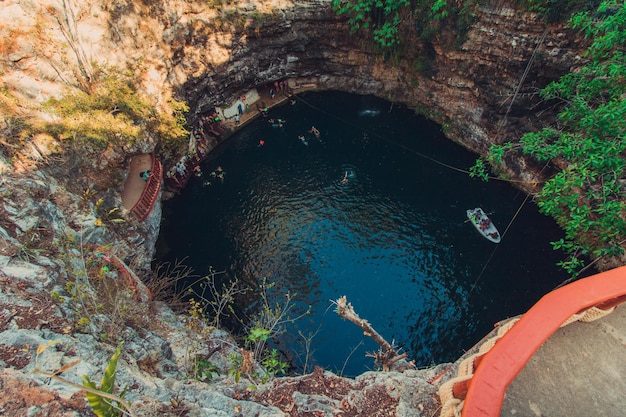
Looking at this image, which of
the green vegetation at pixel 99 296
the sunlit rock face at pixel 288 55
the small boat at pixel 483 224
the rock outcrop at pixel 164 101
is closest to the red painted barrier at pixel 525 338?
the rock outcrop at pixel 164 101

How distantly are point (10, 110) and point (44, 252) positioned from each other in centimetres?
636

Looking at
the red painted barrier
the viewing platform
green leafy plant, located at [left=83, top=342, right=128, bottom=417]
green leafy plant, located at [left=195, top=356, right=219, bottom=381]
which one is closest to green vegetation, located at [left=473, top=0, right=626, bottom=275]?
the viewing platform

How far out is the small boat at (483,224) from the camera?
738 inches

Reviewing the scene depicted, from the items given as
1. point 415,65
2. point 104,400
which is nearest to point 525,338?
point 104,400

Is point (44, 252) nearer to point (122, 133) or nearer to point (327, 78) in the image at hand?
point (122, 133)

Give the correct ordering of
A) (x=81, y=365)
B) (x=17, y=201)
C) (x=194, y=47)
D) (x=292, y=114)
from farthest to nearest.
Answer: (x=292, y=114)
(x=194, y=47)
(x=17, y=201)
(x=81, y=365)

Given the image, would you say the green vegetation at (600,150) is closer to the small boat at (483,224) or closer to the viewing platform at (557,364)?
the small boat at (483,224)

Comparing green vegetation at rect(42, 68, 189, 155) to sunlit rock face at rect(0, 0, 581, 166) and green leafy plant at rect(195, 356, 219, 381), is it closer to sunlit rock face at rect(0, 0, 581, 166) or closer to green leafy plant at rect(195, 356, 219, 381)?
sunlit rock face at rect(0, 0, 581, 166)

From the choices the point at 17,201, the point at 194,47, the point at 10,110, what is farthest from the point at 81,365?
the point at 194,47

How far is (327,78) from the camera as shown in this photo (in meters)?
28.3

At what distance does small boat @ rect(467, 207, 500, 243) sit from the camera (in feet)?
61.5

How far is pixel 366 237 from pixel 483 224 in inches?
266

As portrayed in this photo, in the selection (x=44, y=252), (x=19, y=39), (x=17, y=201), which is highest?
(x=19, y=39)

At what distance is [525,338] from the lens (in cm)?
335
